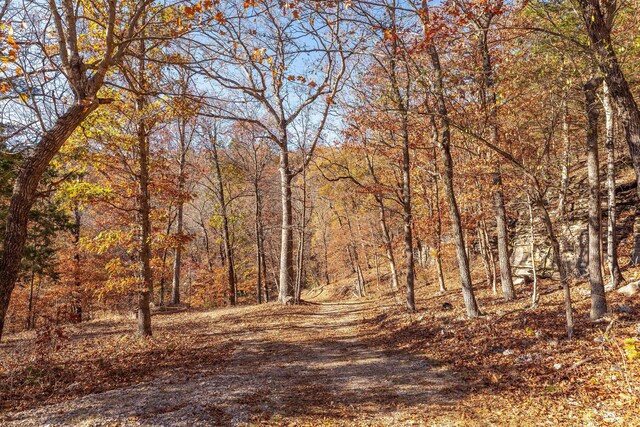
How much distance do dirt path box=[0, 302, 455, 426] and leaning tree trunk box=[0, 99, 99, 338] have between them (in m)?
2.14

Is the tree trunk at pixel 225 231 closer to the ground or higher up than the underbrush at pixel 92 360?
higher up

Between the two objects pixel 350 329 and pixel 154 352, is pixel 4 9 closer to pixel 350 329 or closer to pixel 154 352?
pixel 154 352

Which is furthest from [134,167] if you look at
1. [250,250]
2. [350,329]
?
[250,250]

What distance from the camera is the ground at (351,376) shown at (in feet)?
17.9

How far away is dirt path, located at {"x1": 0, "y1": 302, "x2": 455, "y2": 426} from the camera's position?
5504 millimetres

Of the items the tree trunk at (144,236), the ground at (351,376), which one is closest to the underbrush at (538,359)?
the ground at (351,376)

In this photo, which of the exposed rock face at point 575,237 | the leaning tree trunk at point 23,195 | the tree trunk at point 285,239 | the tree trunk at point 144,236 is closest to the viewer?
the leaning tree trunk at point 23,195

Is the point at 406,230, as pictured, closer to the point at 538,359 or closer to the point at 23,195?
the point at 538,359

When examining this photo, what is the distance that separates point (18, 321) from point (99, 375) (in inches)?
1173

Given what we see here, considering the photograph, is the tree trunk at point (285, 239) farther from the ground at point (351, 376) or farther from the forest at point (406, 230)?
the ground at point (351, 376)

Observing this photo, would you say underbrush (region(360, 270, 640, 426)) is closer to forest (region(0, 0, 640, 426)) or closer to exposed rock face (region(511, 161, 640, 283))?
forest (region(0, 0, 640, 426))

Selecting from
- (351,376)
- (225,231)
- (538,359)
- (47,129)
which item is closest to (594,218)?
(538,359)

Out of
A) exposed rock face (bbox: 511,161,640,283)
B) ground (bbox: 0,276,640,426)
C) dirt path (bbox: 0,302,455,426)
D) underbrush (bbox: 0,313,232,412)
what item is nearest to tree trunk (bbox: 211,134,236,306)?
underbrush (bbox: 0,313,232,412)

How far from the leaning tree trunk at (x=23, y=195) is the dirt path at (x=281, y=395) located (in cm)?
214
